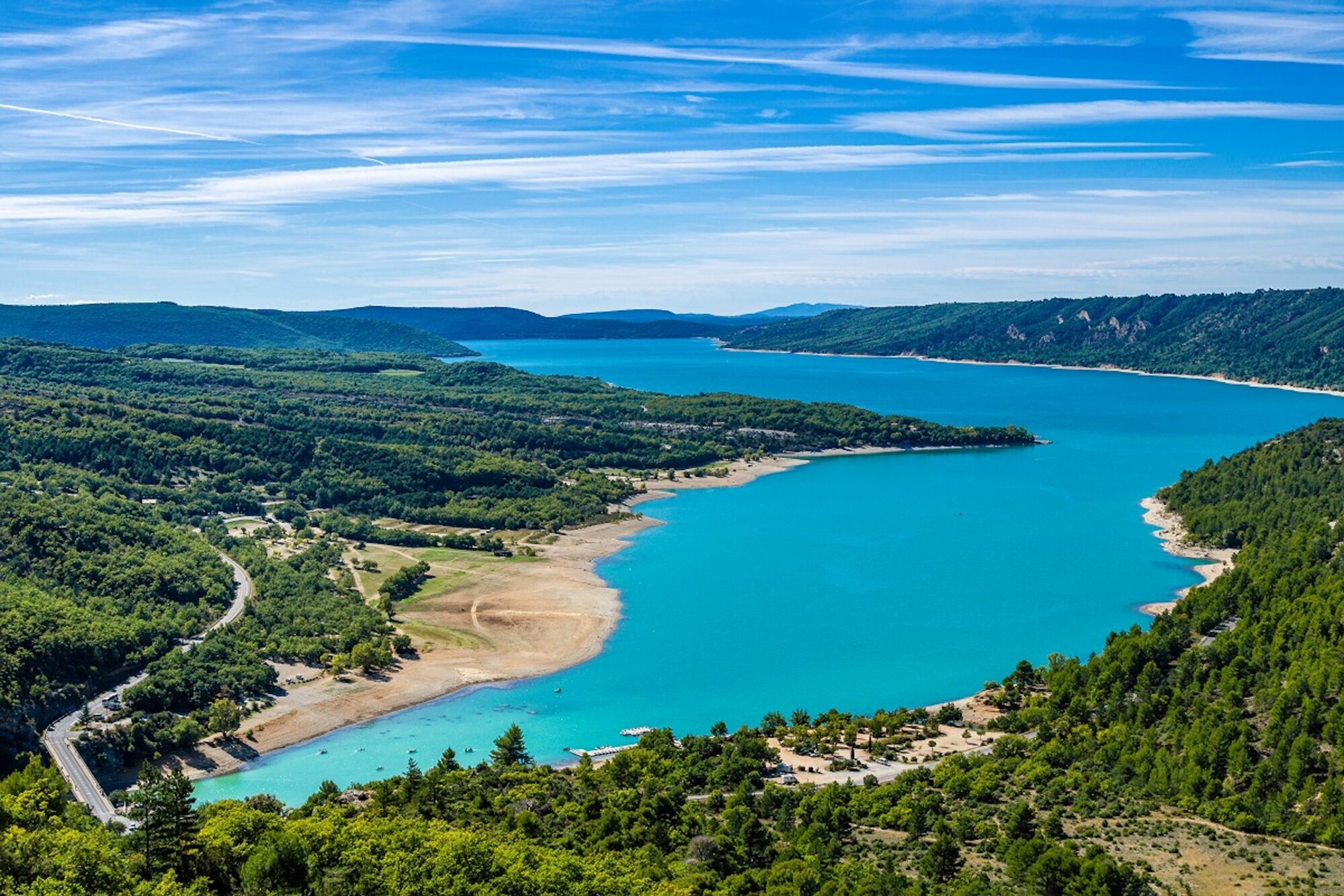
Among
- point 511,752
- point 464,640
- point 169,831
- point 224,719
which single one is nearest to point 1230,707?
point 511,752

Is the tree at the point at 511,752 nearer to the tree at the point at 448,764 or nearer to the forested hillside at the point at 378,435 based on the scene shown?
the tree at the point at 448,764

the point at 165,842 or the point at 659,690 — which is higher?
the point at 165,842

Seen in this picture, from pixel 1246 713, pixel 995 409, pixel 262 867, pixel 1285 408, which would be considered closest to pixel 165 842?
pixel 262 867

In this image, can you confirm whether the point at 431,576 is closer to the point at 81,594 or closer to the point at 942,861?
the point at 81,594

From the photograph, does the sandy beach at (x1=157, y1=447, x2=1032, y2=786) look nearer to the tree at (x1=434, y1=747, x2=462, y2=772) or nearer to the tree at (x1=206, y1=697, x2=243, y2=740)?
the tree at (x1=206, y1=697, x2=243, y2=740)

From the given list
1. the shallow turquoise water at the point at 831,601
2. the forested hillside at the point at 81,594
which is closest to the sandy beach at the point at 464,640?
the shallow turquoise water at the point at 831,601

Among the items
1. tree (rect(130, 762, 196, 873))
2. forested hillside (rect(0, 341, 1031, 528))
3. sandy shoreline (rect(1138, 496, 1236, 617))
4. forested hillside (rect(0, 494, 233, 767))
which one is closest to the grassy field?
forested hillside (rect(0, 494, 233, 767))

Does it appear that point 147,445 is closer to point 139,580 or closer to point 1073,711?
point 139,580
